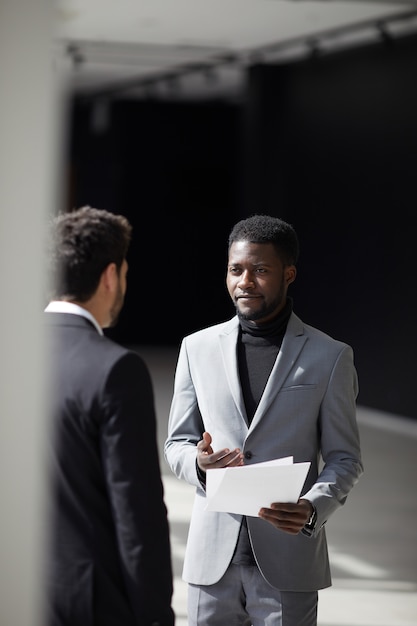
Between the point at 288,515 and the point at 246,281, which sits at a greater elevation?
the point at 246,281

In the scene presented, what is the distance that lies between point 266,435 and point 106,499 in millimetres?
672

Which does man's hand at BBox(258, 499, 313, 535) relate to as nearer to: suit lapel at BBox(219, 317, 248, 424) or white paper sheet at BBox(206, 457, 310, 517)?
white paper sheet at BBox(206, 457, 310, 517)

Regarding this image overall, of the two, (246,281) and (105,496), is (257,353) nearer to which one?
(246,281)

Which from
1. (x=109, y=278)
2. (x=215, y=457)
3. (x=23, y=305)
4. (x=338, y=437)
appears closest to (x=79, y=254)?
(x=109, y=278)

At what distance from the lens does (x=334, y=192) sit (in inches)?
513

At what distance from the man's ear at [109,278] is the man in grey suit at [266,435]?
1.83 feet

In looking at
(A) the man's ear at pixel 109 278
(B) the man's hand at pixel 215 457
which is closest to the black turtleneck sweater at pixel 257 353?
(B) the man's hand at pixel 215 457

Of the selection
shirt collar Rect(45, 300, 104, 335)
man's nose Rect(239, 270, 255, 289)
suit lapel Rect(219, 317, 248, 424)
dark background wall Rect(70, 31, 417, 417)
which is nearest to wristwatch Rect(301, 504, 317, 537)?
suit lapel Rect(219, 317, 248, 424)

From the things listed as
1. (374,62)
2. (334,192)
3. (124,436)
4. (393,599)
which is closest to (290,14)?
(374,62)

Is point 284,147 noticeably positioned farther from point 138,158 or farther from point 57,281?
point 57,281

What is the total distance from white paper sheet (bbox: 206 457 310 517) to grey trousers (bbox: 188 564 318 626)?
29 cm

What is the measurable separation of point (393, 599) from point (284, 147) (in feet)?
31.6

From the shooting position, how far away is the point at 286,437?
2.53 meters

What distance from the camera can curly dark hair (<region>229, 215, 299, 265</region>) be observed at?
2623 millimetres
